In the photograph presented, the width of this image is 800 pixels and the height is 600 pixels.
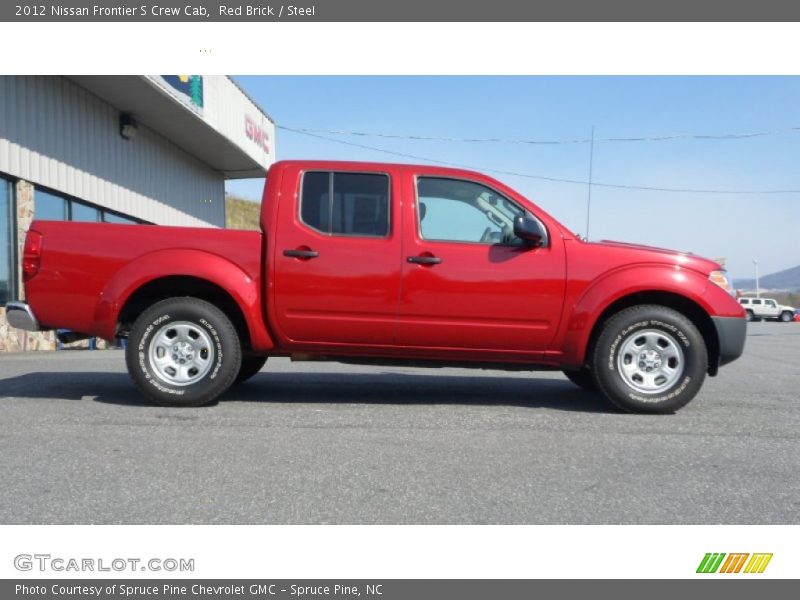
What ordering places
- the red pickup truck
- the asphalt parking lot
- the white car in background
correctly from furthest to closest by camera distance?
the white car in background, the red pickup truck, the asphalt parking lot

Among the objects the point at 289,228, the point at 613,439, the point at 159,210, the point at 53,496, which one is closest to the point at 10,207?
the point at 159,210

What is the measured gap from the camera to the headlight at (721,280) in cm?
520

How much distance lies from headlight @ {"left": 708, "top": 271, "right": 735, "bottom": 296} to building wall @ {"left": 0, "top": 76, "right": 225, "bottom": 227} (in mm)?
10517

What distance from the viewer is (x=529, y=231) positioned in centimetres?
492

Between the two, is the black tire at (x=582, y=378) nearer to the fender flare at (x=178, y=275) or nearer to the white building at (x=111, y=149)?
the fender flare at (x=178, y=275)

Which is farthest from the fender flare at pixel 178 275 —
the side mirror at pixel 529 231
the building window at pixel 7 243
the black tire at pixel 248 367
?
the building window at pixel 7 243

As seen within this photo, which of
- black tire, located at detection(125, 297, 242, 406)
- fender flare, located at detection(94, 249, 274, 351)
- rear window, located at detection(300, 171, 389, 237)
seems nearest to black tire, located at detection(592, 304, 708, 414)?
rear window, located at detection(300, 171, 389, 237)

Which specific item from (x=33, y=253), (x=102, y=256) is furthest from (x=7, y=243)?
(x=102, y=256)

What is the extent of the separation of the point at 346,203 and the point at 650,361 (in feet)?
8.43

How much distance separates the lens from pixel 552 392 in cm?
622

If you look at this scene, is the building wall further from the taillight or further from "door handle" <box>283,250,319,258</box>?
"door handle" <box>283,250,319,258</box>

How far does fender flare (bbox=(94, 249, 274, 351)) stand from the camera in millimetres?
5008

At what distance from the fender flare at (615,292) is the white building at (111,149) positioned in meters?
9.79

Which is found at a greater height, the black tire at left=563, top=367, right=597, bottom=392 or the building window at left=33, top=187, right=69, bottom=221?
the building window at left=33, top=187, right=69, bottom=221
